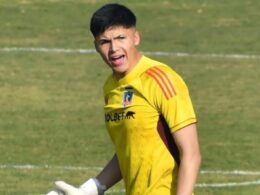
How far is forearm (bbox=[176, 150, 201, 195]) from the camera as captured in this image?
7227 mm

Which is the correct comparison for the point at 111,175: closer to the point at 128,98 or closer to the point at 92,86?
the point at 128,98

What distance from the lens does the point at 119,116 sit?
24.8ft

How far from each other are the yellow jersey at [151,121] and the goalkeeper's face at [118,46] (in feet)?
0.35

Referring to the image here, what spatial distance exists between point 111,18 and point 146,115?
59 cm

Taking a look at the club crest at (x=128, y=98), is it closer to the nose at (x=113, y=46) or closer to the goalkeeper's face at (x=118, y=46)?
the goalkeeper's face at (x=118, y=46)

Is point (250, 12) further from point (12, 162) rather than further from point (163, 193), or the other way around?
point (163, 193)

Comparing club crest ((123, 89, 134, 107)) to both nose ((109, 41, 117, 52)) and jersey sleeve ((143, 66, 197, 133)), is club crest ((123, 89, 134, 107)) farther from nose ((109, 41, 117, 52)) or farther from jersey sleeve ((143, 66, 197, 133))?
nose ((109, 41, 117, 52))

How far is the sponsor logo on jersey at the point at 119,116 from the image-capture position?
24.6 feet

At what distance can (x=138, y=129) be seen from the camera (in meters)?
7.47

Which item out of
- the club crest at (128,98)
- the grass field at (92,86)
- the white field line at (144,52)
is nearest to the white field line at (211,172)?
the grass field at (92,86)

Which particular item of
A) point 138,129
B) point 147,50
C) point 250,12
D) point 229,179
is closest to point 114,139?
point 138,129

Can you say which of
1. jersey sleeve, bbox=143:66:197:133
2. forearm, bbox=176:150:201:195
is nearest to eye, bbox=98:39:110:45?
jersey sleeve, bbox=143:66:197:133

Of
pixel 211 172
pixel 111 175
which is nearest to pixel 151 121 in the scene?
pixel 111 175

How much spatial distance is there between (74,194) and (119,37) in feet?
3.18
